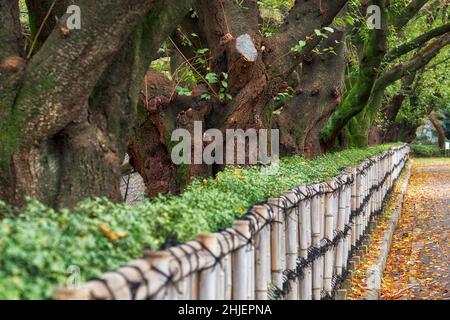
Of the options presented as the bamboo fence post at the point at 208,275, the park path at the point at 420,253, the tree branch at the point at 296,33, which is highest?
the tree branch at the point at 296,33

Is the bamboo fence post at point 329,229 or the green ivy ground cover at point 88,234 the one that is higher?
the green ivy ground cover at point 88,234

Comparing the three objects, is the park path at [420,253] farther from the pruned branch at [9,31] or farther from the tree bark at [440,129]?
the tree bark at [440,129]

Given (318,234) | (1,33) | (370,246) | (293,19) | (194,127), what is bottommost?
(370,246)

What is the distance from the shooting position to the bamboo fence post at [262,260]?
518 cm

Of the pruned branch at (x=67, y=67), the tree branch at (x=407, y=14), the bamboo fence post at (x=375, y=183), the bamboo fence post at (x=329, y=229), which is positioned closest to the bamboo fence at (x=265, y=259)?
the bamboo fence post at (x=329, y=229)

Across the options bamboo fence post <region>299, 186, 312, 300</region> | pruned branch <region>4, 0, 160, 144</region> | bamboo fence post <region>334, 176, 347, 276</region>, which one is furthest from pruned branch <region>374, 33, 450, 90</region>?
pruned branch <region>4, 0, 160, 144</region>

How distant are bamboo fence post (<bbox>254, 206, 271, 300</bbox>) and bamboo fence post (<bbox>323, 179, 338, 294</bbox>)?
2590 millimetres

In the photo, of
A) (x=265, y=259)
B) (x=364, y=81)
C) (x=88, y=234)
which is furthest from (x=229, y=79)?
(x=364, y=81)

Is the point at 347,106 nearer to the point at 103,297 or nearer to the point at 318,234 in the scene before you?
the point at 318,234

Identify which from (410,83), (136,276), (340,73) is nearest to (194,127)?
(340,73)

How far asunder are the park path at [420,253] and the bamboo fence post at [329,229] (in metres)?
1.56

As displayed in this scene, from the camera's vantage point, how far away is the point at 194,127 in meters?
10.4

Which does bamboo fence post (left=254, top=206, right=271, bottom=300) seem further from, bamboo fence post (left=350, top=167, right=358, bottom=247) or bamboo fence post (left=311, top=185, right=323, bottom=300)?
bamboo fence post (left=350, top=167, right=358, bottom=247)
